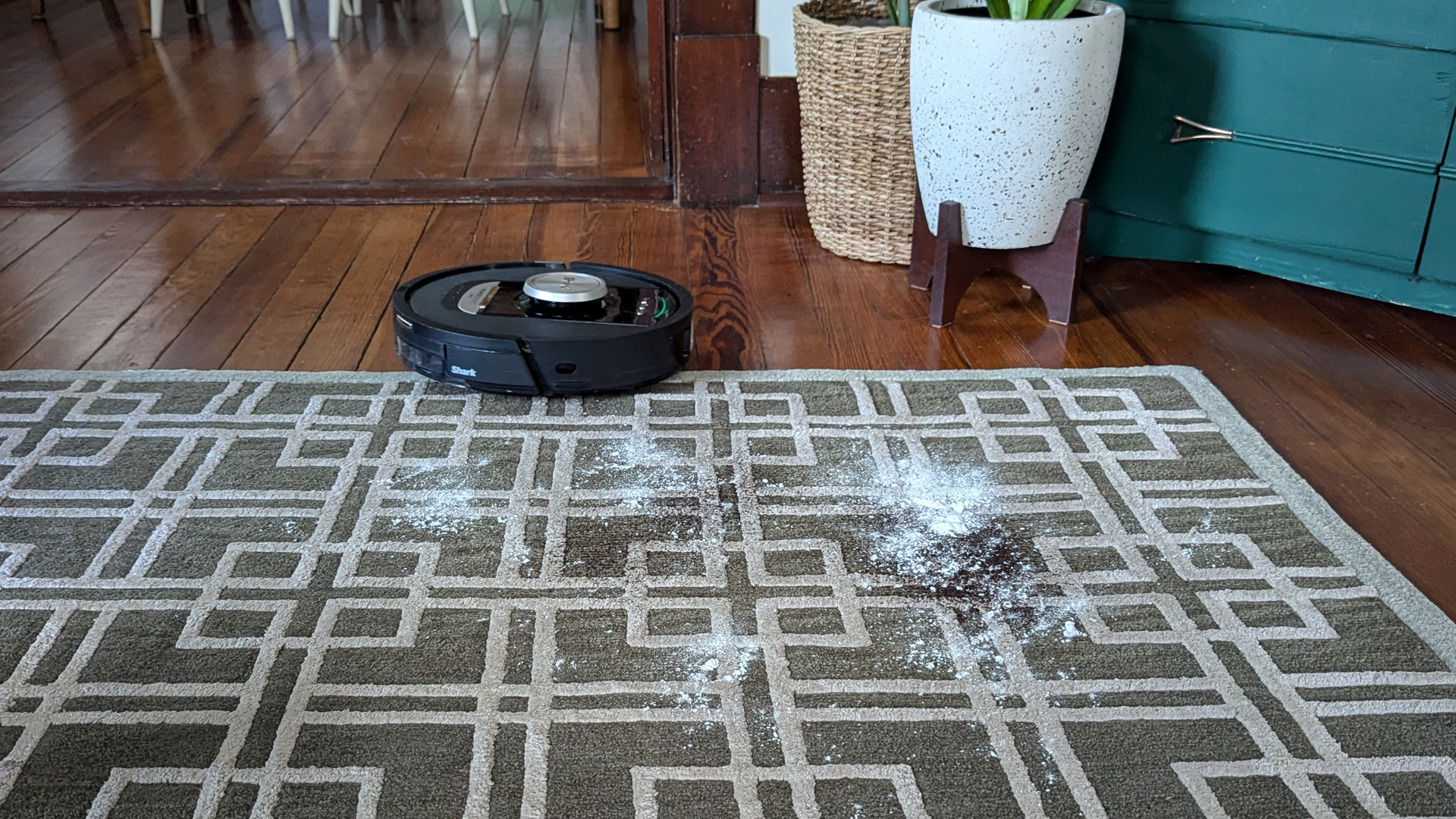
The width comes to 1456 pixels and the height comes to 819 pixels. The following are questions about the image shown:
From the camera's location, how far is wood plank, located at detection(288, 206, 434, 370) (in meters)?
1.72

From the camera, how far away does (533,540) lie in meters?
1.27

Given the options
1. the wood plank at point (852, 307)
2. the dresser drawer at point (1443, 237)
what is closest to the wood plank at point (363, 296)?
the wood plank at point (852, 307)

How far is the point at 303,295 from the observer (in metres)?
1.94

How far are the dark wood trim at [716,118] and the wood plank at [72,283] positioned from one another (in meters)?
0.99

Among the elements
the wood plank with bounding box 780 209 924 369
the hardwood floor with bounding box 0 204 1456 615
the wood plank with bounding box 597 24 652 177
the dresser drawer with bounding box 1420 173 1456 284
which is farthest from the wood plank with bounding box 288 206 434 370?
the dresser drawer with bounding box 1420 173 1456 284

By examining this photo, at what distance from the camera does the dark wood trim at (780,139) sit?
232 centimetres

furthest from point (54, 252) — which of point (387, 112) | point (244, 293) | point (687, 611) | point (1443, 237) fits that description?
point (1443, 237)

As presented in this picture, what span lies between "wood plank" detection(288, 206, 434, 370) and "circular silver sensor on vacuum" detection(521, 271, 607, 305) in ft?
0.92

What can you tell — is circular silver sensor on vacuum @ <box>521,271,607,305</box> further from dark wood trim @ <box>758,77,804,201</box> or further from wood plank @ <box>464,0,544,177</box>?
wood plank @ <box>464,0,544,177</box>

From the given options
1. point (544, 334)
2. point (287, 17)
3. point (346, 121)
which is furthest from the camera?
point (287, 17)

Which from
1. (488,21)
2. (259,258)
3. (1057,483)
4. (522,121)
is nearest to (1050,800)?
(1057,483)

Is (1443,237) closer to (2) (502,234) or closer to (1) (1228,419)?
(1) (1228,419)

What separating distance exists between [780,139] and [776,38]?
187 millimetres

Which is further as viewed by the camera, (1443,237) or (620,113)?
(620,113)
